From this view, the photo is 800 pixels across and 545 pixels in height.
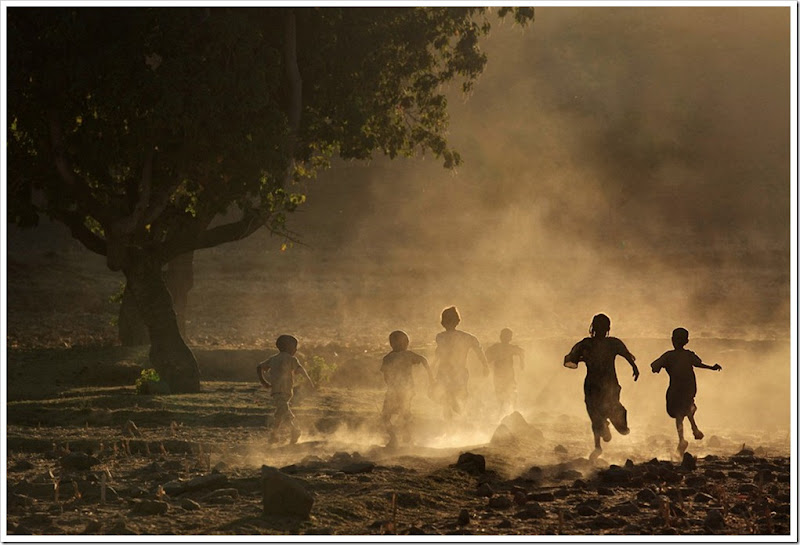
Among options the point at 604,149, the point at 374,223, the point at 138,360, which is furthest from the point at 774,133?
the point at 138,360

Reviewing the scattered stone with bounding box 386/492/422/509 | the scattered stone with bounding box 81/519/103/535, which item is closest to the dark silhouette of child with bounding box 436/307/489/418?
the scattered stone with bounding box 386/492/422/509

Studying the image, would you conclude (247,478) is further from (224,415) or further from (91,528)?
(224,415)

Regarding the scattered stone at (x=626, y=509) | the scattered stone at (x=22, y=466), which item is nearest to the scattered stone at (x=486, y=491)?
the scattered stone at (x=626, y=509)

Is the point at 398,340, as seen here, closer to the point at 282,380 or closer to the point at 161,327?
the point at 282,380

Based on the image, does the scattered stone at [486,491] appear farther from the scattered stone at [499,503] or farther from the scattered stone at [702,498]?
the scattered stone at [702,498]

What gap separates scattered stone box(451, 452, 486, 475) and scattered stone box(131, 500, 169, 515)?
3238mm

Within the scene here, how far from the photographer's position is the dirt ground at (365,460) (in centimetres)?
923

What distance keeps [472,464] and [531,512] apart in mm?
2001

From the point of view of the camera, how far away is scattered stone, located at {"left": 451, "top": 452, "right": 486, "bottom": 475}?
1141cm

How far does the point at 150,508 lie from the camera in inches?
366

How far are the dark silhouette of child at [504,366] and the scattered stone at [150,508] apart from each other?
8.64 meters

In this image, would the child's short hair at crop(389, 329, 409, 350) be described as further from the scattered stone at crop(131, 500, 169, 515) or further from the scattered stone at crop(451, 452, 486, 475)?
the scattered stone at crop(131, 500, 169, 515)

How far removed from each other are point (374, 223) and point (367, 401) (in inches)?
2190

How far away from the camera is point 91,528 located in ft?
28.3
